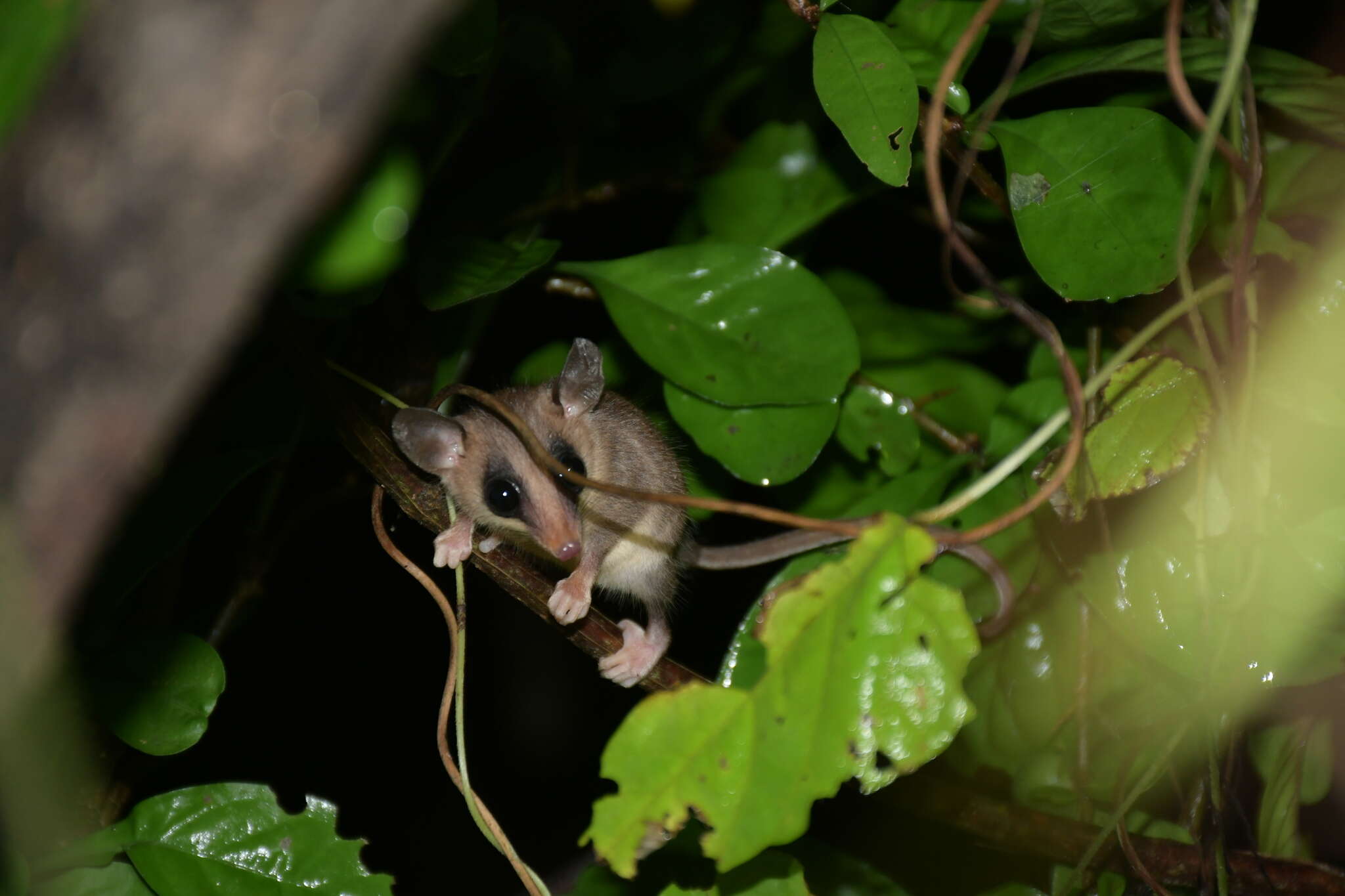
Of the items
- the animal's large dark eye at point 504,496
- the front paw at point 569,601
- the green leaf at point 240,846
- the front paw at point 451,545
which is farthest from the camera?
A: the animal's large dark eye at point 504,496

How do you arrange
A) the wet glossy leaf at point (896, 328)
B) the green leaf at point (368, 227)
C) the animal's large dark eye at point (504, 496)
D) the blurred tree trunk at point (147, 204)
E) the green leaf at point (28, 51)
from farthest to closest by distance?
the wet glossy leaf at point (896, 328) < the animal's large dark eye at point (504, 496) < the green leaf at point (368, 227) < the green leaf at point (28, 51) < the blurred tree trunk at point (147, 204)

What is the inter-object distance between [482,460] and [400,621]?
1.10 meters

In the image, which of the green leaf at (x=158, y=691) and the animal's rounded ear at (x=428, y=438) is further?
the animal's rounded ear at (x=428, y=438)

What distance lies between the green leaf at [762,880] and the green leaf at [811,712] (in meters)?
0.55

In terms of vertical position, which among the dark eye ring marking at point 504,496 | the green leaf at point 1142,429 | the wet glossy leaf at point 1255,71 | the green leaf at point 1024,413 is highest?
the wet glossy leaf at point 1255,71

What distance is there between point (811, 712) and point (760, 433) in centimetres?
105

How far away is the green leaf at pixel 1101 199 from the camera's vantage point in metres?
2.10

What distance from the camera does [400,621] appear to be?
3.65 meters

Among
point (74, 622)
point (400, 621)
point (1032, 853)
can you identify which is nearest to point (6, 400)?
point (74, 622)

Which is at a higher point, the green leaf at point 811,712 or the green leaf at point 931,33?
the green leaf at point 931,33

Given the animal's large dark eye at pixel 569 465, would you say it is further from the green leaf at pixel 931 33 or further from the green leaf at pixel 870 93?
the green leaf at pixel 931 33

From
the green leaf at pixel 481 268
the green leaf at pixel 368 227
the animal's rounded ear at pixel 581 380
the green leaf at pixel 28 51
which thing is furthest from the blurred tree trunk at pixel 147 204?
the animal's rounded ear at pixel 581 380

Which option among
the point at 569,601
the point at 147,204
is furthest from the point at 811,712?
the point at 147,204

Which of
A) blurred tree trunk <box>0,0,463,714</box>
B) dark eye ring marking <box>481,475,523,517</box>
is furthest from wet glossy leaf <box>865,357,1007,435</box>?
blurred tree trunk <box>0,0,463,714</box>
